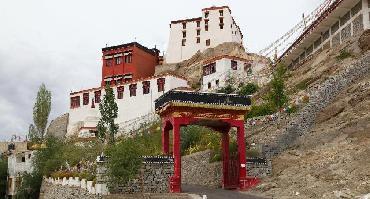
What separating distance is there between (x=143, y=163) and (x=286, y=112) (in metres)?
14.8

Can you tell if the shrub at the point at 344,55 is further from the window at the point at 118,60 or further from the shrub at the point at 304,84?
the window at the point at 118,60

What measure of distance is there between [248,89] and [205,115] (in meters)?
32.5

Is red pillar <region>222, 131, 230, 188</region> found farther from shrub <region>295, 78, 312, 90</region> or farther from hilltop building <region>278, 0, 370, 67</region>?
hilltop building <region>278, 0, 370, 67</region>

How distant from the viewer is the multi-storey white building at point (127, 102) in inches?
2721

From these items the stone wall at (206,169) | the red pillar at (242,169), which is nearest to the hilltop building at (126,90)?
the stone wall at (206,169)

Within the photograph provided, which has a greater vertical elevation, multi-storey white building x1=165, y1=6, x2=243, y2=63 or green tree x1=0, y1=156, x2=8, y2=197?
multi-storey white building x1=165, y1=6, x2=243, y2=63

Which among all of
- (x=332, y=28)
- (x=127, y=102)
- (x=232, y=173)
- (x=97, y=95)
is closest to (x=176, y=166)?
(x=232, y=173)

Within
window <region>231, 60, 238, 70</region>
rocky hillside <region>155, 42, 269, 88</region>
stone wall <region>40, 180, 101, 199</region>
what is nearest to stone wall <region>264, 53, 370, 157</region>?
stone wall <region>40, 180, 101, 199</region>

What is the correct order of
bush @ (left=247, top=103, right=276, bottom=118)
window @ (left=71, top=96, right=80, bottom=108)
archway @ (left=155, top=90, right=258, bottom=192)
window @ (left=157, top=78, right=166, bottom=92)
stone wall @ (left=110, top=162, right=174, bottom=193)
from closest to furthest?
stone wall @ (left=110, top=162, right=174, bottom=193), archway @ (left=155, top=90, right=258, bottom=192), bush @ (left=247, top=103, right=276, bottom=118), window @ (left=157, top=78, right=166, bottom=92), window @ (left=71, top=96, right=80, bottom=108)

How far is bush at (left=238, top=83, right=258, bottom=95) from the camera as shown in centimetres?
6016

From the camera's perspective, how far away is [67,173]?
3834cm

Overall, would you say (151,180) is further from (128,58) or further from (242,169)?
(128,58)

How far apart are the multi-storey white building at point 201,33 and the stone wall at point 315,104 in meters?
45.7

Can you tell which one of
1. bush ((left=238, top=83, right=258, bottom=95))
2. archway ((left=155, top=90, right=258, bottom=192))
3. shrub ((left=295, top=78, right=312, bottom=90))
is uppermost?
bush ((left=238, top=83, right=258, bottom=95))
